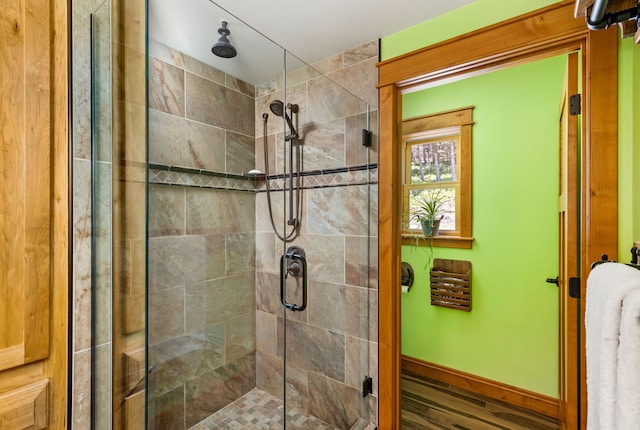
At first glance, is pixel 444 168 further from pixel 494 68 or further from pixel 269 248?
pixel 269 248

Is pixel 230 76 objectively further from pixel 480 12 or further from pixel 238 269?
pixel 480 12

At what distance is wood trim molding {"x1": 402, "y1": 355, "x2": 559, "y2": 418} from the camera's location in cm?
206

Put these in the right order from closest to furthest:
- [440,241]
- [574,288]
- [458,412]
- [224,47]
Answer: [574,288] < [224,47] < [458,412] < [440,241]

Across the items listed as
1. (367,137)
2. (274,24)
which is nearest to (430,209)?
(367,137)

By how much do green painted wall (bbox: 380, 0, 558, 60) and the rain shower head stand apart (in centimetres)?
86

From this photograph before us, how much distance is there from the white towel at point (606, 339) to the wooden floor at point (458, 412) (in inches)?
61.8

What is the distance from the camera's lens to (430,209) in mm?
2572

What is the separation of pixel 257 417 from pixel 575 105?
89.2 inches

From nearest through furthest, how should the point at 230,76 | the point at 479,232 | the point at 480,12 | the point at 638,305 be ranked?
1. the point at 638,305
2. the point at 480,12
3. the point at 230,76
4. the point at 479,232

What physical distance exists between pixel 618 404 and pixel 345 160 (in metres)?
1.43

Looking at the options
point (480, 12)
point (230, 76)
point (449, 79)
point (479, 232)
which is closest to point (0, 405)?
point (230, 76)

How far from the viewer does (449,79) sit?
156 cm

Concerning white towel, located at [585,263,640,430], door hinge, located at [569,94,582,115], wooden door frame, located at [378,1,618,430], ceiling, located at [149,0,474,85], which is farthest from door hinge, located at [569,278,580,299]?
ceiling, located at [149,0,474,85]

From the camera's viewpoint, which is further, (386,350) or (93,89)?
(386,350)
